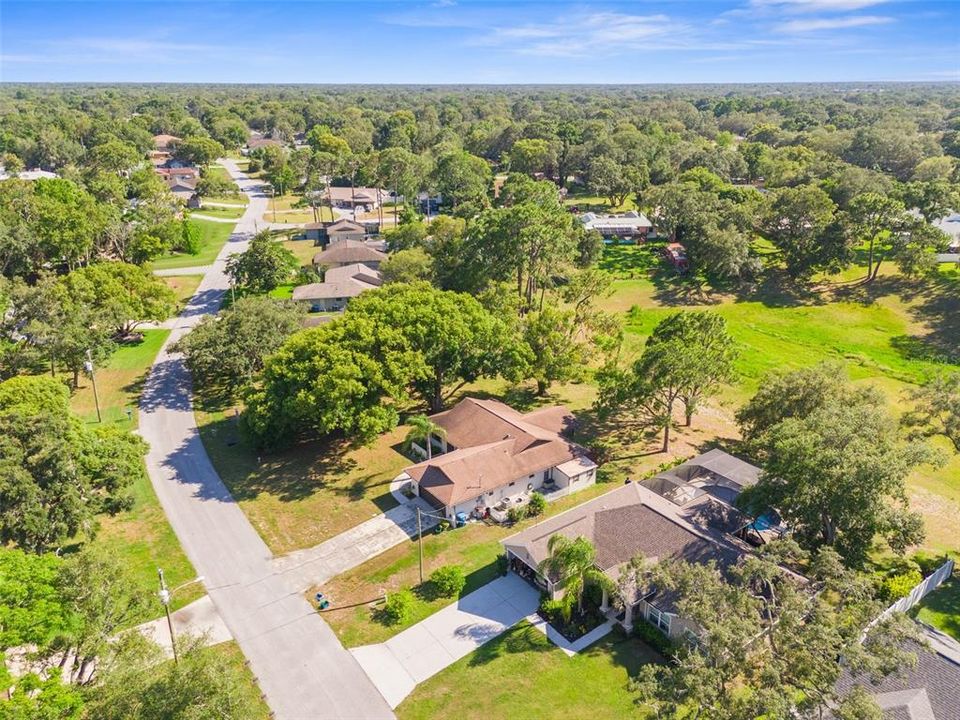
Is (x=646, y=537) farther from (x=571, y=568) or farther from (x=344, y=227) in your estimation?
(x=344, y=227)

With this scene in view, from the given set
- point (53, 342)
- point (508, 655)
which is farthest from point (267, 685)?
point (53, 342)

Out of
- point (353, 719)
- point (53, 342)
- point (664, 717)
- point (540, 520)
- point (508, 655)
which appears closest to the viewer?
point (664, 717)

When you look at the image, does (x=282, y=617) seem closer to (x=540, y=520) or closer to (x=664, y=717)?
(x=540, y=520)

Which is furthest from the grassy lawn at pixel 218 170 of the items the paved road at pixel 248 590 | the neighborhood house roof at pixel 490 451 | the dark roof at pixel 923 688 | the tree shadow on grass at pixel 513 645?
the dark roof at pixel 923 688

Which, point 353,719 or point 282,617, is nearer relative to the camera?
point 353,719

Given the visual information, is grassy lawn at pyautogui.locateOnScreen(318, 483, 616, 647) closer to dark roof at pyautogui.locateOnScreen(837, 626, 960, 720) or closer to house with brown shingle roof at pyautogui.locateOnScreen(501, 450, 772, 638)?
house with brown shingle roof at pyautogui.locateOnScreen(501, 450, 772, 638)

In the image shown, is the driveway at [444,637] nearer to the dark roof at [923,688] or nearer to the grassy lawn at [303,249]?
the dark roof at [923,688]
